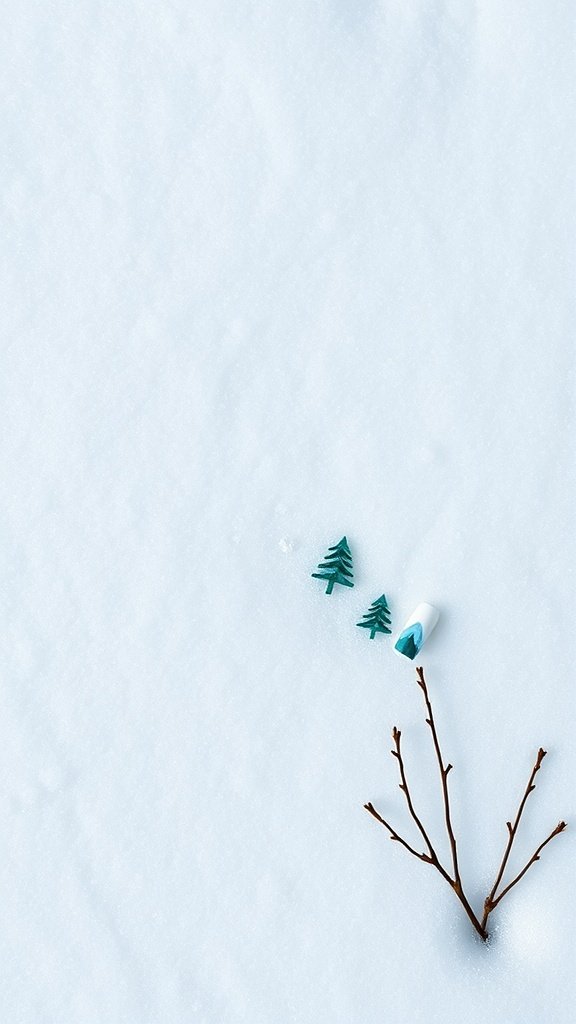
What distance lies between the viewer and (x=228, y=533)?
4.90 ft

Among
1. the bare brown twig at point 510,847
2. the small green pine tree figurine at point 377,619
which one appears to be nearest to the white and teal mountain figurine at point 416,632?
the small green pine tree figurine at point 377,619

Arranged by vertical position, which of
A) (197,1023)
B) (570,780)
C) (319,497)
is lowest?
(197,1023)

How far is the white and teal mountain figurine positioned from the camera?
1.45m

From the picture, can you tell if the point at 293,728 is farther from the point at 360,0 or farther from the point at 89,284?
the point at 360,0

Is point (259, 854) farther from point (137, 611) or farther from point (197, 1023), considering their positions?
point (137, 611)

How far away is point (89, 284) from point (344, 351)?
0.37 m

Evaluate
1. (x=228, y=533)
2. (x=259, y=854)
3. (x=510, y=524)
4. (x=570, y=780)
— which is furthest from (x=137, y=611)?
(x=570, y=780)

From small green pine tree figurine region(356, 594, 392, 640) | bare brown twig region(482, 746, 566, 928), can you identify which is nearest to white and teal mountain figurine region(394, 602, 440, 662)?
small green pine tree figurine region(356, 594, 392, 640)

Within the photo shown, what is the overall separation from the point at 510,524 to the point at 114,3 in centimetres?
93

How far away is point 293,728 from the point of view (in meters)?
1.47

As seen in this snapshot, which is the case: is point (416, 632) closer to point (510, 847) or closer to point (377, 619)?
point (377, 619)

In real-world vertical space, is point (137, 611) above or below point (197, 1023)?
above

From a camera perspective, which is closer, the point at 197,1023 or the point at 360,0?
the point at 197,1023

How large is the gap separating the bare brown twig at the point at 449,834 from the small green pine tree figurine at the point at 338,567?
159 mm
